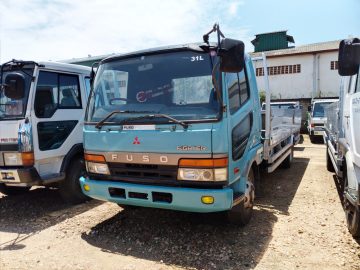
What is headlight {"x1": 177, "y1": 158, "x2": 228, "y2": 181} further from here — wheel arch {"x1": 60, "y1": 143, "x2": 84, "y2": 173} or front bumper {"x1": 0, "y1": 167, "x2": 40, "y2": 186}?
wheel arch {"x1": 60, "y1": 143, "x2": 84, "y2": 173}

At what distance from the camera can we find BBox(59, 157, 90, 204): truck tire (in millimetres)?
5652

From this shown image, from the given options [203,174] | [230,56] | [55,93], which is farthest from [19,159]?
[230,56]

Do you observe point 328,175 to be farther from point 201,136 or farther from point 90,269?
point 90,269

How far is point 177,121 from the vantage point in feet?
11.5

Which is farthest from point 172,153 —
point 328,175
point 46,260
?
point 328,175

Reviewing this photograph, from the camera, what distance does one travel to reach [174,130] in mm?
3553

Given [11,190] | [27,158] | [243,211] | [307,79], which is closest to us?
[243,211]

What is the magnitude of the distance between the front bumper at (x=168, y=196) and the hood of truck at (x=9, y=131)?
1.71m

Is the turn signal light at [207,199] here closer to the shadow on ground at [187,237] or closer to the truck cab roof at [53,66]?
the shadow on ground at [187,237]

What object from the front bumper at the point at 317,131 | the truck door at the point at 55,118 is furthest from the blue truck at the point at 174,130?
the front bumper at the point at 317,131

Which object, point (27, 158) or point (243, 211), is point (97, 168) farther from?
point (243, 211)

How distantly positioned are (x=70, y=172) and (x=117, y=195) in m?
2.08

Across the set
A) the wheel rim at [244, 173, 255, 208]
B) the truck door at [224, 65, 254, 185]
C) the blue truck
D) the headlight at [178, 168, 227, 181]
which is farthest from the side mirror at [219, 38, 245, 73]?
the wheel rim at [244, 173, 255, 208]

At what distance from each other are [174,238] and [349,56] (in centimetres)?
290
